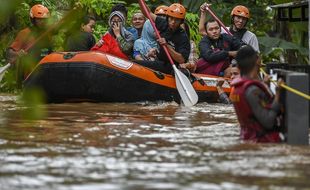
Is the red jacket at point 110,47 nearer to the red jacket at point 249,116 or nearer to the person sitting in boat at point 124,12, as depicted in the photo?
the person sitting in boat at point 124,12

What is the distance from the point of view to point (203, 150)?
6316mm

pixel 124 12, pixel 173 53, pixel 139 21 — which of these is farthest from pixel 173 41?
pixel 139 21

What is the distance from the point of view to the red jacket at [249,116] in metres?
6.83

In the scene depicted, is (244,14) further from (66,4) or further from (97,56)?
(66,4)

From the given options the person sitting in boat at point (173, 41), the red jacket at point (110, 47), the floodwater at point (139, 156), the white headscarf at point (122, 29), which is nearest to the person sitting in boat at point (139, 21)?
the white headscarf at point (122, 29)

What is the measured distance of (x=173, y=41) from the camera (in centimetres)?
1326

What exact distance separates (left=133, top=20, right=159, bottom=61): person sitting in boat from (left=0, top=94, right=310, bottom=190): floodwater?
4155mm

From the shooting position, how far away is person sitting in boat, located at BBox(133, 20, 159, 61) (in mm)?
13883

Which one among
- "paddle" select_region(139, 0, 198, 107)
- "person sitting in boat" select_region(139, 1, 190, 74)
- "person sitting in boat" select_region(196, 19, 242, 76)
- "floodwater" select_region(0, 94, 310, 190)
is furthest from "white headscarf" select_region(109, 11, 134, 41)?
"floodwater" select_region(0, 94, 310, 190)

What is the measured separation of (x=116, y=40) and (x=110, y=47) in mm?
179

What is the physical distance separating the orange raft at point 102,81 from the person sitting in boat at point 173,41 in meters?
0.33

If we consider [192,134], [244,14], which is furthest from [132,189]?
[244,14]

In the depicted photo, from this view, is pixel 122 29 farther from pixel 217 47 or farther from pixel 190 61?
pixel 217 47

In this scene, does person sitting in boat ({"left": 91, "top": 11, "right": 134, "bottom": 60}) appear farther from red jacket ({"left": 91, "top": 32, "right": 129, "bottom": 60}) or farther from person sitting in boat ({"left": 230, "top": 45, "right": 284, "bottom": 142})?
person sitting in boat ({"left": 230, "top": 45, "right": 284, "bottom": 142})
